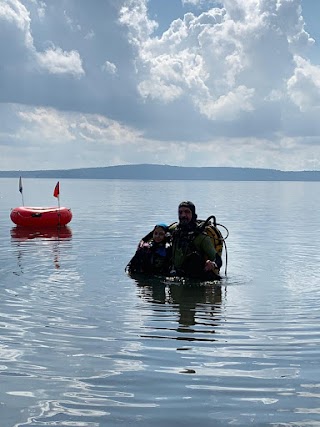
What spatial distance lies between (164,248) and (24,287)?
3.67 m

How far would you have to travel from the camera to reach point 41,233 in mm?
30062

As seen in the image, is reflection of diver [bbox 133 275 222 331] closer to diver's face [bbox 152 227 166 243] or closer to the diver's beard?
diver's face [bbox 152 227 166 243]

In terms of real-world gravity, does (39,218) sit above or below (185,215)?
below

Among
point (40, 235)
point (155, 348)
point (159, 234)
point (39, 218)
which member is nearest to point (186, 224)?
point (159, 234)

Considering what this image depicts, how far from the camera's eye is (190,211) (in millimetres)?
14648

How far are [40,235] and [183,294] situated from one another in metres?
16.7

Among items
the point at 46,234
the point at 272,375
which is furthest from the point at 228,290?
the point at 46,234

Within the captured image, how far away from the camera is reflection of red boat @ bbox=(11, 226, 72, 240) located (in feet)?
91.1

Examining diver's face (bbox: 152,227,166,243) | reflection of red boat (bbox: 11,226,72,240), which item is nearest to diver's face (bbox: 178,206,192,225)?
diver's face (bbox: 152,227,166,243)

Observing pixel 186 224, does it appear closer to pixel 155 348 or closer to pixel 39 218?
pixel 155 348

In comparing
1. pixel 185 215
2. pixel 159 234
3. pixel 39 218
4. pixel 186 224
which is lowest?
pixel 39 218

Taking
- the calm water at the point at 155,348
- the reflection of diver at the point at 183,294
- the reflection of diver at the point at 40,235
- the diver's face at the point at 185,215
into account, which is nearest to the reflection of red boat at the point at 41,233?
the reflection of diver at the point at 40,235

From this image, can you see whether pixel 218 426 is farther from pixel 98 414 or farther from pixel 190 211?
Result: pixel 190 211

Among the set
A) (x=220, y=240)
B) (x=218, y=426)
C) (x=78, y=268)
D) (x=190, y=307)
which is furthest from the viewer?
(x=78, y=268)
